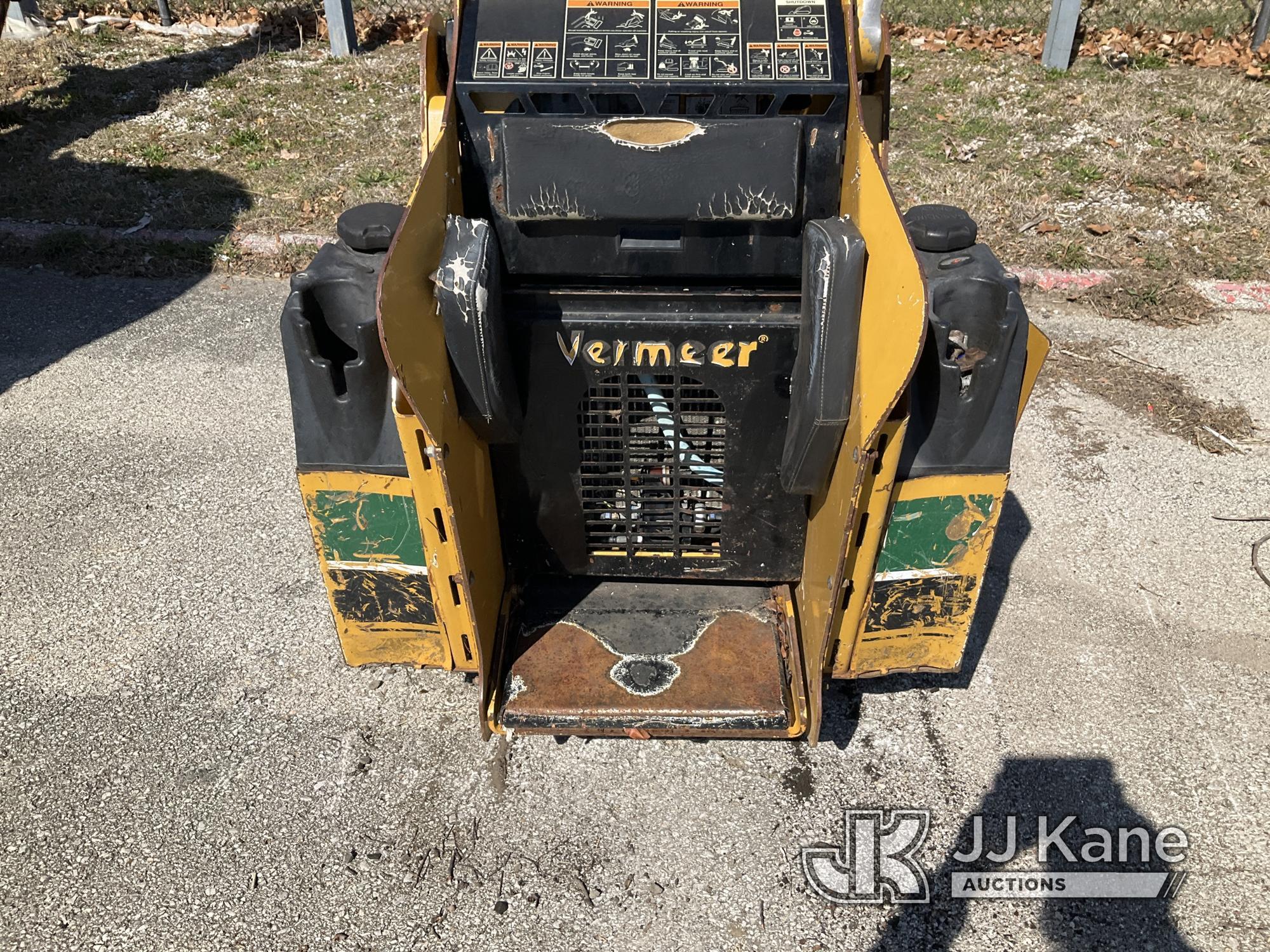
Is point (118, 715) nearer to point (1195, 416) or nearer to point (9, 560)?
point (9, 560)

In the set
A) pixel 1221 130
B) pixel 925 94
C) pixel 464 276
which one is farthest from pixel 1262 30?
pixel 464 276

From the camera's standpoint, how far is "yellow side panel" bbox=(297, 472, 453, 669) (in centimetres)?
251

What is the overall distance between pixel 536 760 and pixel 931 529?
142 centimetres

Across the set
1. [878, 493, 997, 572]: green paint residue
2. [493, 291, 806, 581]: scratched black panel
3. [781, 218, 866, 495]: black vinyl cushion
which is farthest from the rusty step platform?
[781, 218, 866, 495]: black vinyl cushion

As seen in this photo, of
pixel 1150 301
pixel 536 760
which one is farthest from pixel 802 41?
pixel 1150 301

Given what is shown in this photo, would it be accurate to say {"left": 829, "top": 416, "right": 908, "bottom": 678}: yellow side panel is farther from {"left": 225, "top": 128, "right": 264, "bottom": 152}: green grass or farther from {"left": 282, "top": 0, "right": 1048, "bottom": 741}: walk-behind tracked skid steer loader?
{"left": 225, "top": 128, "right": 264, "bottom": 152}: green grass

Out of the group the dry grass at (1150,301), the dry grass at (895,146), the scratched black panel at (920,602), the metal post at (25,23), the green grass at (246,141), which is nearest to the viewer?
the scratched black panel at (920,602)

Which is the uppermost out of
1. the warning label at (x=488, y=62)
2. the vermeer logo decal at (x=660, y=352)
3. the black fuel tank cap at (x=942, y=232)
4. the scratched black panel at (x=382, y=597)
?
the warning label at (x=488, y=62)

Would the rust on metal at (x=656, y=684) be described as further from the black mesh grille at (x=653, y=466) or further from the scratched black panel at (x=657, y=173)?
the scratched black panel at (x=657, y=173)

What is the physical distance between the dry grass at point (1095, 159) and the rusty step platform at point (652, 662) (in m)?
3.85

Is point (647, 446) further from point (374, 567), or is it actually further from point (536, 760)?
point (536, 760)

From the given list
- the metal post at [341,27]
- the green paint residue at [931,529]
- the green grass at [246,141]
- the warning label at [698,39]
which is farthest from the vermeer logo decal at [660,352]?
the metal post at [341,27]

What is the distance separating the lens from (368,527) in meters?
2.58

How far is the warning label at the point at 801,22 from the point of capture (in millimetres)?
2496
